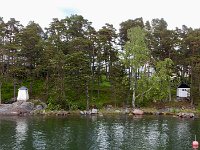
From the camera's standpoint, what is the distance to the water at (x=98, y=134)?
44.0m

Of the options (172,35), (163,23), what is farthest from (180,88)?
(163,23)

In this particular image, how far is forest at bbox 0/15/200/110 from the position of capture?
84750 mm

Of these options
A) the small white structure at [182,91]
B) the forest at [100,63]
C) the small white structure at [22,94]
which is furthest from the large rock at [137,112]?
the small white structure at [22,94]

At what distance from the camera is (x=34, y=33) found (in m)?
92.2

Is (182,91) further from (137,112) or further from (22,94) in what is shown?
(22,94)

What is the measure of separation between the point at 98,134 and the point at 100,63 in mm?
47276

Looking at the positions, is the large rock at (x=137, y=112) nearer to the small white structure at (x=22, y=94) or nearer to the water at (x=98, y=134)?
the water at (x=98, y=134)

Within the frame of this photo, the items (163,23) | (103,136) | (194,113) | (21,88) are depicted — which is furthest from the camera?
(163,23)

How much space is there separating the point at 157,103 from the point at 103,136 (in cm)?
4100

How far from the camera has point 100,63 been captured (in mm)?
98062

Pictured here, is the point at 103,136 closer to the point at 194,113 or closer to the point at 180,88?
the point at 194,113

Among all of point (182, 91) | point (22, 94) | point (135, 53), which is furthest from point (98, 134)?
point (182, 91)

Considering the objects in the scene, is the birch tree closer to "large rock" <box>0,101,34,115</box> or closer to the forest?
the forest

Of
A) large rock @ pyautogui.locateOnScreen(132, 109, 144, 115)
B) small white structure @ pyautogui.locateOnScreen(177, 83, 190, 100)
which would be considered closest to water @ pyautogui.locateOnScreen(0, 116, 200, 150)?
large rock @ pyautogui.locateOnScreen(132, 109, 144, 115)
